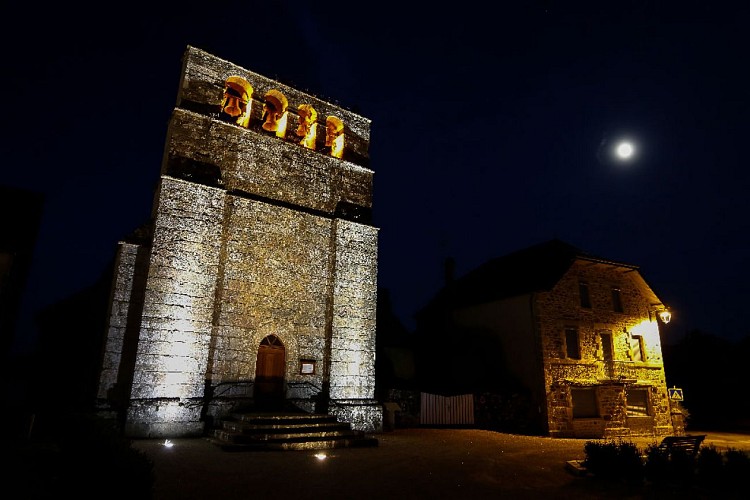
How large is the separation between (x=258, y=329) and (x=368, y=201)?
6203 mm

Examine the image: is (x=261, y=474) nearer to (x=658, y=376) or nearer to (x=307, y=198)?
(x=307, y=198)

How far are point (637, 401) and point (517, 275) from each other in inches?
292

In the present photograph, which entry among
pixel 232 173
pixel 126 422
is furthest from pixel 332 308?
pixel 126 422

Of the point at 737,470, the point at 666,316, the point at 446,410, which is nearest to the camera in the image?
the point at 737,470

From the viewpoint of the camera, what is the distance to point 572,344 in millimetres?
19703

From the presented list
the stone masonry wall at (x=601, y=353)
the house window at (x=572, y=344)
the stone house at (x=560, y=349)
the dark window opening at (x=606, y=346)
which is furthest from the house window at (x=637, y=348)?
the house window at (x=572, y=344)

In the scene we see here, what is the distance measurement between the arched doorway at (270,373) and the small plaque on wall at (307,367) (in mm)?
550

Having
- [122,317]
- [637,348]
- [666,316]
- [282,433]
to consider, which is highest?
[666,316]

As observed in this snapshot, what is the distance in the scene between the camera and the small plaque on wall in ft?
47.9

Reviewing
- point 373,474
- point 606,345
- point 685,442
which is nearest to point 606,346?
point 606,345

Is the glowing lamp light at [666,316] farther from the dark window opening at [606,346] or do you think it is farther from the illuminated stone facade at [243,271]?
the illuminated stone facade at [243,271]

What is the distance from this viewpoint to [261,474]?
809cm

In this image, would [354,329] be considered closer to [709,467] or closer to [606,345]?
[709,467]

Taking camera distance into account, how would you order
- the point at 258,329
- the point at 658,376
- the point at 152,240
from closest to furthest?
the point at 152,240 < the point at 258,329 < the point at 658,376
